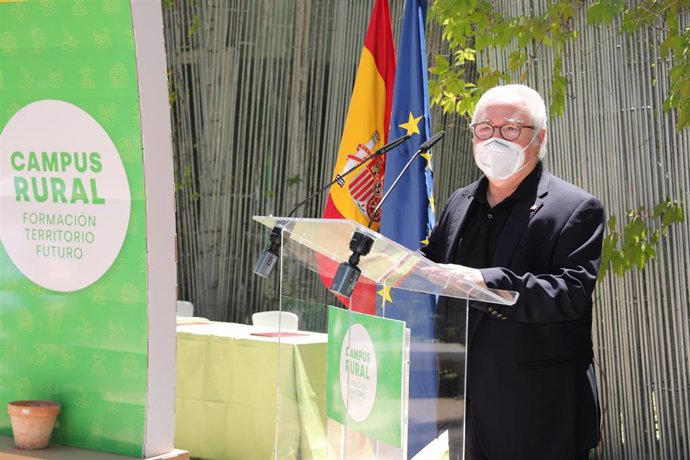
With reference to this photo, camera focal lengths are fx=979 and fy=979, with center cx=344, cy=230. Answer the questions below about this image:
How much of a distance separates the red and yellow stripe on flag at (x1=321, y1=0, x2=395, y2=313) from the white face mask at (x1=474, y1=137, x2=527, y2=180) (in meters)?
2.12

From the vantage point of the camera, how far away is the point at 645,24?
432 cm

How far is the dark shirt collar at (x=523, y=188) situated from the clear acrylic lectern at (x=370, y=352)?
62 centimetres

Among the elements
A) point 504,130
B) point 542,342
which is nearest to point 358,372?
point 542,342

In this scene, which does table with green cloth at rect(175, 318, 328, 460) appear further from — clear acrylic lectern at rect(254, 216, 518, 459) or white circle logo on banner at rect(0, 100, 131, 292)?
white circle logo on banner at rect(0, 100, 131, 292)

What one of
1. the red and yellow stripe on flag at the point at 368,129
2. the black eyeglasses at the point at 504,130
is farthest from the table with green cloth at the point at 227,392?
the black eyeglasses at the point at 504,130

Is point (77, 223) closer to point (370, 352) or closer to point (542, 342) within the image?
point (370, 352)

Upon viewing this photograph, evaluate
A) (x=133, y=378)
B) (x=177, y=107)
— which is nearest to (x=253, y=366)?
(x=133, y=378)

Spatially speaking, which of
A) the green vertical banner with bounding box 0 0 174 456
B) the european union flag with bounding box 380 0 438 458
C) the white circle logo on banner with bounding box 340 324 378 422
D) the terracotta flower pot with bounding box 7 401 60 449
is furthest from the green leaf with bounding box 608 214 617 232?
the terracotta flower pot with bounding box 7 401 60 449

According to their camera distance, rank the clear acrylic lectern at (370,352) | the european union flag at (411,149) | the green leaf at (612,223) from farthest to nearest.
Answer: the european union flag at (411,149)
the green leaf at (612,223)
the clear acrylic lectern at (370,352)

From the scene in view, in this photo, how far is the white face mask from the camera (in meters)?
2.56

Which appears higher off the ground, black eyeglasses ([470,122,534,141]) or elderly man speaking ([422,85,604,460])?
black eyeglasses ([470,122,534,141])

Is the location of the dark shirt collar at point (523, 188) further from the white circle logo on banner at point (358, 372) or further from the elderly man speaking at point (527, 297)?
the white circle logo on banner at point (358, 372)

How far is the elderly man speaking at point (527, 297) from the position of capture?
2379 millimetres

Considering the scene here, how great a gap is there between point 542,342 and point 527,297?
7.1 inches
